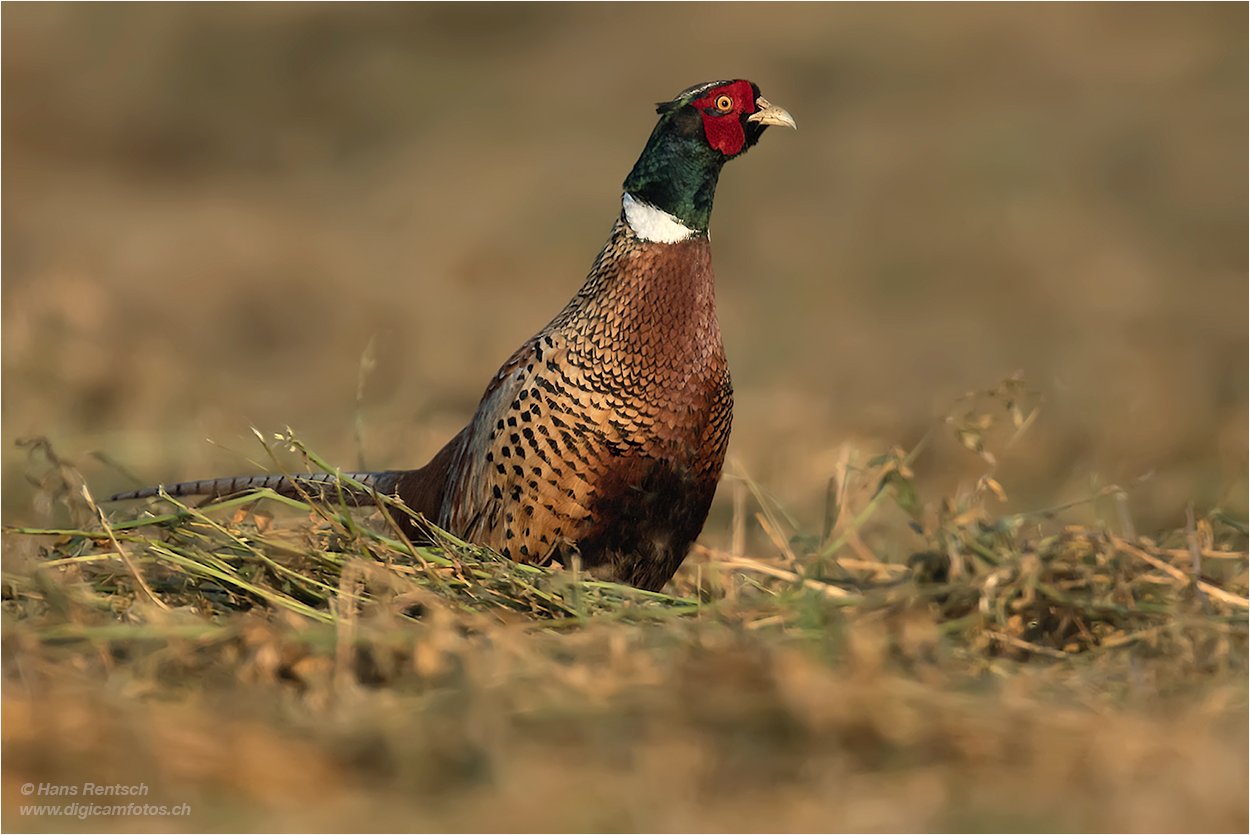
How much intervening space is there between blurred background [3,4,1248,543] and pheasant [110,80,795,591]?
1706 mm

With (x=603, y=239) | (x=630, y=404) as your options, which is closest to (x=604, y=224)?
(x=603, y=239)

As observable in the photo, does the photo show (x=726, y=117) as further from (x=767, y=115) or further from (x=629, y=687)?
(x=629, y=687)

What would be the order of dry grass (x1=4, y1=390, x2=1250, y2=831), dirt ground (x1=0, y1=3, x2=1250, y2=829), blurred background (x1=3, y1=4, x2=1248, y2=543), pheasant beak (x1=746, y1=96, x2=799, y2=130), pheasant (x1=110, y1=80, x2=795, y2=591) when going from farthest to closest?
1. blurred background (x1=3, y1=4, x2=1248, y2=543)
2. pheasant beak (x1=746, y1=96, x2=799, y2=130)
3. pheasant (x1=110, y1=80, x2=795, y2=591)
4. dirt ground (x1=0, y1=3, x2=1250, y2=829)
5. dry grass (x1=4, y1=390, x2=1250, y2=831)

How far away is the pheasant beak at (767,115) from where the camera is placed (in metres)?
3.74

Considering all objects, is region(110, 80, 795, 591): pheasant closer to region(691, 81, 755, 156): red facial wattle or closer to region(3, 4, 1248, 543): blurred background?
region(691, 81, 755, 156): red facial wattle

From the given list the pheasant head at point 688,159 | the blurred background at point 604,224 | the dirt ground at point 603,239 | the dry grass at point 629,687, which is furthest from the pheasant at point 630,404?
the blurred background at point 604,224

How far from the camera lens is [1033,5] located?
14234 mm

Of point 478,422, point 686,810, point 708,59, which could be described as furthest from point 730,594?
point 708,59

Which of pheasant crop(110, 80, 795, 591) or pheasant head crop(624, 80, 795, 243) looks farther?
pheasant head crop(624, 80, 795, 243)

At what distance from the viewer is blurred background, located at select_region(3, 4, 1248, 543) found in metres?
6.53

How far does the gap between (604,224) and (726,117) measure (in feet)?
24.9

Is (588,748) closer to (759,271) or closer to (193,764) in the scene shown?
(193,764)

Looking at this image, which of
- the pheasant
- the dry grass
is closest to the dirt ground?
the dry grass

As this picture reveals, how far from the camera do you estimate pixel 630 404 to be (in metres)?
3.37
